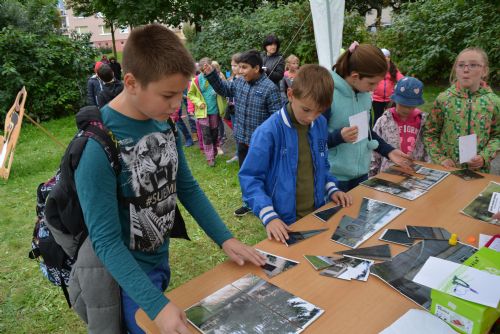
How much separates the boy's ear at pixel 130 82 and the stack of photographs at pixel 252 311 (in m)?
0.72

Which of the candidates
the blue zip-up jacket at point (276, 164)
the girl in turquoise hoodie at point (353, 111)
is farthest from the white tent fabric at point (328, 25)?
the blue zip-up jacket at point (276, 164)

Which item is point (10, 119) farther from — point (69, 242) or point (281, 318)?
point (281, 318)

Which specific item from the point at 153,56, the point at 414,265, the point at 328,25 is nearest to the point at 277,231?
the point at 414,265

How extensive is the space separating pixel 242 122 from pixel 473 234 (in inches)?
112

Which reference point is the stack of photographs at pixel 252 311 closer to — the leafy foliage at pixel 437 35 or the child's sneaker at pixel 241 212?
the child's sneaker at pixel 241 212

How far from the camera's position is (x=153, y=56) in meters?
1.11

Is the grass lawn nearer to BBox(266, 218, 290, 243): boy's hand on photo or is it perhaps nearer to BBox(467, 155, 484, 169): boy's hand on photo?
BBox(266, 218, 290, 243): boy's hand on photo

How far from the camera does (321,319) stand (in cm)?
116

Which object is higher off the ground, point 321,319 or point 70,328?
point 321,319

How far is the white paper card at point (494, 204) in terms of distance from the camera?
1.82 metres

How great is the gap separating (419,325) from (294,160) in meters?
0.98

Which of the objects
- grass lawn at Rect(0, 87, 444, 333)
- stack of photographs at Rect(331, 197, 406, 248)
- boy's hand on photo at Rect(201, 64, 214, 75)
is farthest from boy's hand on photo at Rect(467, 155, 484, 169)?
boy's hand on photo at Rect(201, 64, 214, 75)

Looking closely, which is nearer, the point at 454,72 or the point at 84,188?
the point at 84,188

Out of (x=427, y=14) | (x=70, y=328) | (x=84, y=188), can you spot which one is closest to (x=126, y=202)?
(x=84, y=188)
